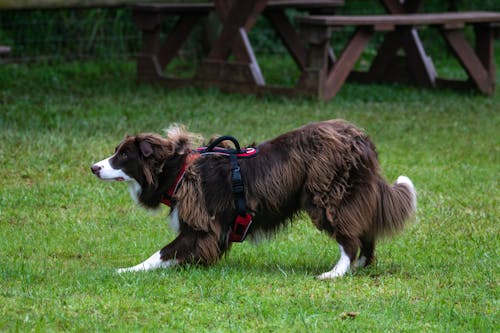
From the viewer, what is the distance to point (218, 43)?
11883 millimetres

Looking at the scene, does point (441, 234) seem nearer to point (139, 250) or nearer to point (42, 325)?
point (139, 250)

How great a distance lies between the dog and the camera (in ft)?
17.1

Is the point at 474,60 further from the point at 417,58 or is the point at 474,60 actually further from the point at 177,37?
the point at 177,37

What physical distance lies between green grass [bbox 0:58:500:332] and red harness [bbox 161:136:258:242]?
227 millimetres

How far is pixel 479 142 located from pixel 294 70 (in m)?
5.49

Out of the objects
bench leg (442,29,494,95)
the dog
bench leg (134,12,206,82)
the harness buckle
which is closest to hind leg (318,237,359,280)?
the dog

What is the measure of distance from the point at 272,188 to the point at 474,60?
7.80m

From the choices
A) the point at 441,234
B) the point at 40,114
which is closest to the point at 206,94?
the point at 40,114

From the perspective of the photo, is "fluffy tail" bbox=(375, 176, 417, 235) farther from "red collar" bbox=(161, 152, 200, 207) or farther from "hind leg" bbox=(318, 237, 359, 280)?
"red collar" bbox=(161, 152, 200, 207)

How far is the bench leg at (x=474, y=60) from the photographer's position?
12266 mm

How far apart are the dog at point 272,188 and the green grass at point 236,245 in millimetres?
192

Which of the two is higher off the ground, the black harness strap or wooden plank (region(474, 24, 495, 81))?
the black harness strap

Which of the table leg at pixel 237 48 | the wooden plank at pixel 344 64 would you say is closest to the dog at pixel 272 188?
the wooden plank at pixel 344 64

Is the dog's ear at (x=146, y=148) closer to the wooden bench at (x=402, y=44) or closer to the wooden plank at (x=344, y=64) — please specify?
the wooden bench at (x=402, y=44)
